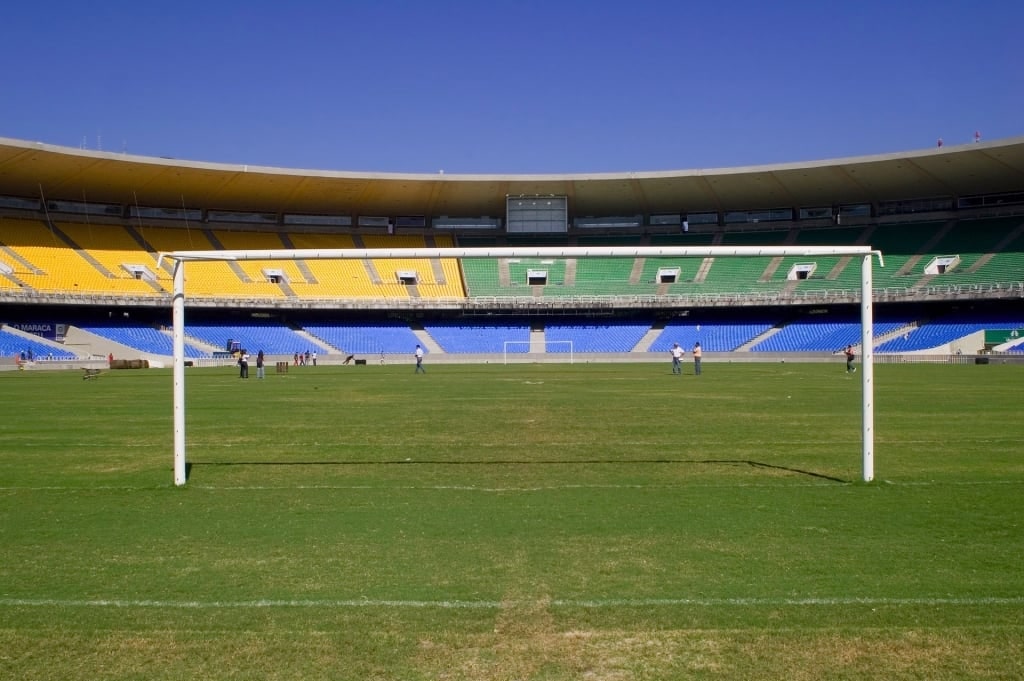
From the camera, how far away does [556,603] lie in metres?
5.52

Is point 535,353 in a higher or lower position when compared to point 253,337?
lower

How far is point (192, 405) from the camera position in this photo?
22.8m

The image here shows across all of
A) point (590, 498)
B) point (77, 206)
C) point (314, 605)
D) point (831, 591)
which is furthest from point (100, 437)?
point (77, 206)

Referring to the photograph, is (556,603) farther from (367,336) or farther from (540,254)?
(367,336)

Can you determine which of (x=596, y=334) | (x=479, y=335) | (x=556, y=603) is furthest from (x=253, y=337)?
(x=556, y=603)

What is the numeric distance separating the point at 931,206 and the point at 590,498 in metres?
67.1

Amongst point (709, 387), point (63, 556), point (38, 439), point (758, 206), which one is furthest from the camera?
point (758, 206)

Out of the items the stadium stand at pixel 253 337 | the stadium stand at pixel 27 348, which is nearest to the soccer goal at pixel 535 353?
the stadium stand at pixel 253 337

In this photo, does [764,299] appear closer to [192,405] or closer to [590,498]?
[192,405]

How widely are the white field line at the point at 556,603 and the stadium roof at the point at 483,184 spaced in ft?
175

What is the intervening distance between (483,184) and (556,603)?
61349 mm

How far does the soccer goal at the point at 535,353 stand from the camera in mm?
64625

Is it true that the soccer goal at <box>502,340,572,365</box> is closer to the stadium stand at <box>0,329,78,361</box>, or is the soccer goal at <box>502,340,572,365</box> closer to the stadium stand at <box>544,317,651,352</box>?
the stadium stand at <box>544,317,651,352</box>

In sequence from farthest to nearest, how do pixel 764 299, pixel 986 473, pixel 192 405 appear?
1. pixel 764 299
2. pixel 192 405
3. pixel 986 473
